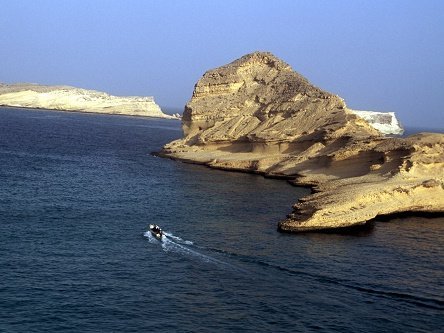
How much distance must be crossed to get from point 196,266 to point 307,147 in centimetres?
5454

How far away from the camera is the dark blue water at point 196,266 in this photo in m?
31.2

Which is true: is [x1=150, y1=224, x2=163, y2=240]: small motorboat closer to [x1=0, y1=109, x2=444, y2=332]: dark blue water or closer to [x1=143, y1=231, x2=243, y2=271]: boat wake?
[x1=143, y1=231, x2=243, y2=271]: boat wake

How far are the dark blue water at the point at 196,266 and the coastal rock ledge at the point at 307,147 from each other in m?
3.13

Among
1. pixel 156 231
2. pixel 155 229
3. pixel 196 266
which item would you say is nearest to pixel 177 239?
pixel 156 231

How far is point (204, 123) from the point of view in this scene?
112 metres

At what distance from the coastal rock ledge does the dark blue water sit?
313cm

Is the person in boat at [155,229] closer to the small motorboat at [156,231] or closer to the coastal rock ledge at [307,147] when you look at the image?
the small motorboat at [156,231]

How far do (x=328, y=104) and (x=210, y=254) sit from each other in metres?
59.9

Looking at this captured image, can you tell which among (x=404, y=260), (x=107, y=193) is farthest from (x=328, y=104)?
(x=404, y=260)

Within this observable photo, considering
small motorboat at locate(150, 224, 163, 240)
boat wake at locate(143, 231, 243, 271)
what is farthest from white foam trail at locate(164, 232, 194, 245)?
small motorboat at locate(150, 224, 163, 240)

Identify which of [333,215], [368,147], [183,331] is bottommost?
[183,331]

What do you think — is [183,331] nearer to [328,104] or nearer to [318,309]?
[318,309]

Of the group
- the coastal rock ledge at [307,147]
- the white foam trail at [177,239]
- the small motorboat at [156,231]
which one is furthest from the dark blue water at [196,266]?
the coastal rock ledge at [307,147]

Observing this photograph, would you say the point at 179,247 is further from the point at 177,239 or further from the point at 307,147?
the point at 307,147
